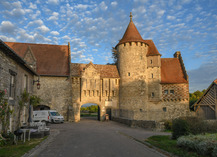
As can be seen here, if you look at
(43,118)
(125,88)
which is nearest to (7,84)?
(43,118)

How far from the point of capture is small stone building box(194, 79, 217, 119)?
21.1m

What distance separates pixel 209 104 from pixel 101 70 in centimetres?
1560

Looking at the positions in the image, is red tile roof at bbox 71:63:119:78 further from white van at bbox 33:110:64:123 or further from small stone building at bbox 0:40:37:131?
small stone building at bbox 0:40:37:131

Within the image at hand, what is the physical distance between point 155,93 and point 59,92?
14.1m

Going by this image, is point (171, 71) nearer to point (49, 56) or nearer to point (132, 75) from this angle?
point (132, 75)

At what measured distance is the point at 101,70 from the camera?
29094mm

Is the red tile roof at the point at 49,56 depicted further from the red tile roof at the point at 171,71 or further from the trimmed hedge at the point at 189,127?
the trimmed hedge at the point at 189,127

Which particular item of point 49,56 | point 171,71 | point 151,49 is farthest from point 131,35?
point 49,56

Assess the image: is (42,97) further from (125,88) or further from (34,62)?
(125,88)

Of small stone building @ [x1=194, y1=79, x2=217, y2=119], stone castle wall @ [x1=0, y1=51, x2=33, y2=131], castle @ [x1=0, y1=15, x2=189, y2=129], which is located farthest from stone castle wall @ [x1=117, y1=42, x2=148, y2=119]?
stone castle wall @ [x1=0, y1=51, x2=33, y2=131]

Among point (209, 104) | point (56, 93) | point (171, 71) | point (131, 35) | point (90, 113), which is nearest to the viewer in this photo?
point (209, 104)

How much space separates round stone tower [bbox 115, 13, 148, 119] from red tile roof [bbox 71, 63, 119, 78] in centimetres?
112

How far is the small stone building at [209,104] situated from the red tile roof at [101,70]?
1233 centimetres

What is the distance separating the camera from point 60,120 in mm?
22578
